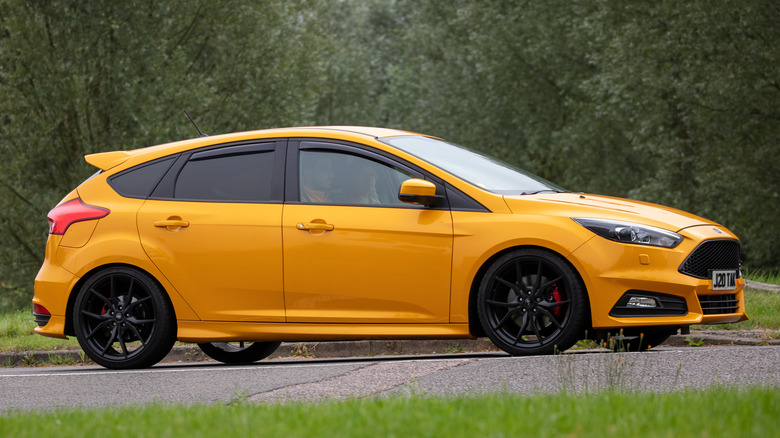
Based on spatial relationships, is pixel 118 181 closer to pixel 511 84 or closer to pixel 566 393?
pixel 566 393

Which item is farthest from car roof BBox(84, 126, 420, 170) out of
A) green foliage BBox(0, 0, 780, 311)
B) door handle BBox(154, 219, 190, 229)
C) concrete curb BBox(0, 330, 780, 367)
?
green foliage BBox(0, 0, 780, 311)

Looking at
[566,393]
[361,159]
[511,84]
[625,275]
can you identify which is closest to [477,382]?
[566,393]

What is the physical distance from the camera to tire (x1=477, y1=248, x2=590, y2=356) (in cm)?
732

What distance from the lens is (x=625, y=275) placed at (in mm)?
7230

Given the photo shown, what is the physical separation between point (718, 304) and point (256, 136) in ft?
11.8

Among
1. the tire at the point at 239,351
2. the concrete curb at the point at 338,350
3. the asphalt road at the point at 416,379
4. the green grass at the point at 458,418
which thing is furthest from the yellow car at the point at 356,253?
the green grass at the point at 458,418

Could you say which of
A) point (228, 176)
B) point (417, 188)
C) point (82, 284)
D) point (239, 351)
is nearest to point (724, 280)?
point (417, 188)

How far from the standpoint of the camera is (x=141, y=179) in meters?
8.74

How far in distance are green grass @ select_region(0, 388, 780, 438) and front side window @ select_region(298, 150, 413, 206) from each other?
259cm

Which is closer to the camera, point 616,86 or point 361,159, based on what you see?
point 361,159

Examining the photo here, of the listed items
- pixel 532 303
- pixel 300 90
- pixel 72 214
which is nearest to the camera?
pixel 532 303

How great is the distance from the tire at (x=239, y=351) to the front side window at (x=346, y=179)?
187cm

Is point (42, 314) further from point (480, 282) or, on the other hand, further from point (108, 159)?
point (480, 282)

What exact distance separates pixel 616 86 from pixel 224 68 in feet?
34.1
